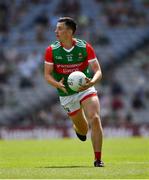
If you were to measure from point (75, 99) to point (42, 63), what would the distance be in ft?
78.2

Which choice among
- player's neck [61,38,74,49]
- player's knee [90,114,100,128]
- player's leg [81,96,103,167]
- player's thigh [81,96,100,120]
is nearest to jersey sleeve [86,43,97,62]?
player's neck [61,38,74,49]

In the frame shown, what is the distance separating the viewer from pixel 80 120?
17.0m

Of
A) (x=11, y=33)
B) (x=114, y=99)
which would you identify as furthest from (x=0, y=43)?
(x=114, y=99)

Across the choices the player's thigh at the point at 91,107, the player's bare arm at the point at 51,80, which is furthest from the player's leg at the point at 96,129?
the player's bare arm at the point at 51,80

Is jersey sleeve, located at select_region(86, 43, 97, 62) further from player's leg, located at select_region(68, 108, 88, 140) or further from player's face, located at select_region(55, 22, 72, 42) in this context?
player's leg, located at select_region(68, 108, 88, 140)

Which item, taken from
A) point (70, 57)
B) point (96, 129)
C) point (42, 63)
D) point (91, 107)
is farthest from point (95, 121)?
point (42, 63)

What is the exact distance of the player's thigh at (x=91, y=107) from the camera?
1534 centimetres

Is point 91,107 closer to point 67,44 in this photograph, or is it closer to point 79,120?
point 67,44

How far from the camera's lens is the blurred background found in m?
36.6

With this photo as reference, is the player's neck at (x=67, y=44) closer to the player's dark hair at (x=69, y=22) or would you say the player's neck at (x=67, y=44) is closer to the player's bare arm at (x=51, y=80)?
the player's dark hair at (x=69, y=22)

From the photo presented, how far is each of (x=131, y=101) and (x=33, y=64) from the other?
5.26 meters

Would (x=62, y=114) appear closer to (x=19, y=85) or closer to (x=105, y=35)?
(x=19, y=85)

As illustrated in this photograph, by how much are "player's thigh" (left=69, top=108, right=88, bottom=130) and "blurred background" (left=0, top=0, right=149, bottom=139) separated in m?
18.8

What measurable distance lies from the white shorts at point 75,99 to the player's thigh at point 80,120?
0.10m
